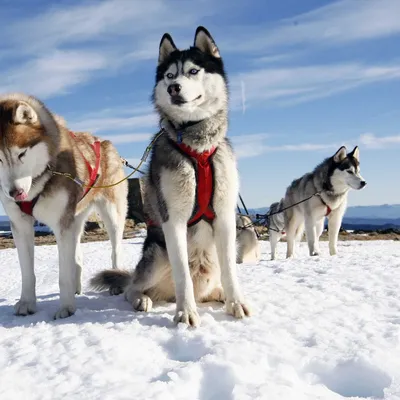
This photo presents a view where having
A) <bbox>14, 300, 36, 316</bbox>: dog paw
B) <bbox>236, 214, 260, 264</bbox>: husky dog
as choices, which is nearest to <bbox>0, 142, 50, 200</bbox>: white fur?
<bbox>14, 300, 36, 316</bbox>: dog paw

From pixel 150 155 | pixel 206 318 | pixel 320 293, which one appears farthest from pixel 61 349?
pixel 320 293

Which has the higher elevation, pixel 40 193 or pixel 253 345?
pixel 40 193

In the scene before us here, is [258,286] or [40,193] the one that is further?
[258,286]

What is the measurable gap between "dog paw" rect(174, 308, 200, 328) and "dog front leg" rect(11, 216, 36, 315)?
1.29 meters

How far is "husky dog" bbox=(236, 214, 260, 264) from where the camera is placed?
733cm

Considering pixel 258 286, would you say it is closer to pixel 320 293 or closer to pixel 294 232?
pixel 320 293

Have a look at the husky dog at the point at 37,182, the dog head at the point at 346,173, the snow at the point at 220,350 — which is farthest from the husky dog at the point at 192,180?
the dog head at the point at 346,173

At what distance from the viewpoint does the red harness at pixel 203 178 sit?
3.37 m

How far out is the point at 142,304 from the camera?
371 centimetres

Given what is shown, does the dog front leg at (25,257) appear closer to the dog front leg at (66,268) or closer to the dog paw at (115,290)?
the dog front leg at (66,268)

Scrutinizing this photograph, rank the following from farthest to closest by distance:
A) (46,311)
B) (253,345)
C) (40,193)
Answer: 1. (46,311)
2. (40,193)
3. (253,345)

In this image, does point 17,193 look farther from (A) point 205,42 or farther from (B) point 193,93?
(A) point 205,42

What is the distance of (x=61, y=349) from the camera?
2867 millimetres

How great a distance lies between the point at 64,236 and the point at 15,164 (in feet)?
2.22
